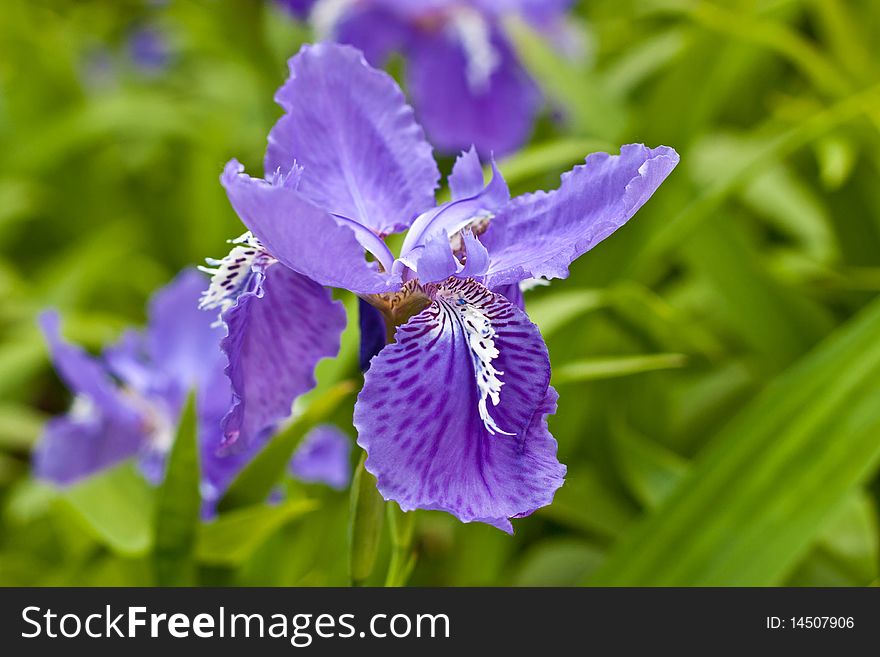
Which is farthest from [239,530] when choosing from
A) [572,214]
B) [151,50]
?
[151,50]

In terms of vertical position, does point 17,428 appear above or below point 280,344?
above

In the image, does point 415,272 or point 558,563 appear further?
point 558,563

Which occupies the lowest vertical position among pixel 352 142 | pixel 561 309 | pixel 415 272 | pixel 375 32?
pixel 415 272

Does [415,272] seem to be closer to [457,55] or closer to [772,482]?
[772,482]

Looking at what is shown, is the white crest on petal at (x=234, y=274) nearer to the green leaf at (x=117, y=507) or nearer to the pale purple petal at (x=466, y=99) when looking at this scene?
the green leaf at (x=117, y=507)

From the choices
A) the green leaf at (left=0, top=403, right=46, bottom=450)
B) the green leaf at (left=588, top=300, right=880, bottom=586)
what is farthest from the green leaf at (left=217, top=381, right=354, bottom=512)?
the green leaf at (left=0, top=403, right=46, bottom=450)

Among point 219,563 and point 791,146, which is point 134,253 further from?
point 791,146
